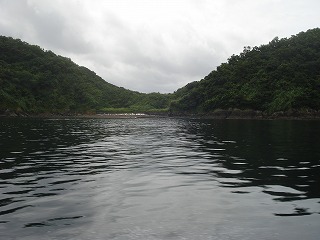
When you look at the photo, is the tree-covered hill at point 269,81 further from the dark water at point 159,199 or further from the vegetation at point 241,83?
the dark water at point 159,199

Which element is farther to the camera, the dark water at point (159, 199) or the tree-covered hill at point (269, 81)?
the tree-covered hill at point (269, 81)

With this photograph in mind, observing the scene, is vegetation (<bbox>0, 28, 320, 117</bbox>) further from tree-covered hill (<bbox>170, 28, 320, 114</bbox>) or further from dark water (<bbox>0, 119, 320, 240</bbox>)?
dark water (<bbox>0, 119, 320, 240</bbox>)

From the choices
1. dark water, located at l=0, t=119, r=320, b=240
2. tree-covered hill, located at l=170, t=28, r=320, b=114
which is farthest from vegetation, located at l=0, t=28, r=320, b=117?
dark water, located at l=0, t=119, r=320, b=240

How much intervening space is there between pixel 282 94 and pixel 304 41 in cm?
3850

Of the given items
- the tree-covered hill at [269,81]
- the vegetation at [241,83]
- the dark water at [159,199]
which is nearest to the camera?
the dark water at [159,199]

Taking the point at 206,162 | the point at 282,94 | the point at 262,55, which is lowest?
the point at 206,162

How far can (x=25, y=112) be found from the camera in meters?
158

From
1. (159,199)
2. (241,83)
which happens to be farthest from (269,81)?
(159,199)

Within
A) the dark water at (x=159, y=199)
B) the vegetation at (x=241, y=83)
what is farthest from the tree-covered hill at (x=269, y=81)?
the dark water at (x=159, y=199)

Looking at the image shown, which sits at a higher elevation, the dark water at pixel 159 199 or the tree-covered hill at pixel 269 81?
the tree-covered hill at pixel 269 81

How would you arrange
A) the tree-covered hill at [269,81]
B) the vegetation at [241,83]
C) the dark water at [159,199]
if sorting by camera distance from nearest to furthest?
the dark water at [159,199] → the tree-covered hill at [269,81] → the vegetation at [241,83]

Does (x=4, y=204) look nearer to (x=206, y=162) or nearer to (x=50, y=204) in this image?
(x=50, y=204)

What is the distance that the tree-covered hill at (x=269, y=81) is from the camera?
423 feet

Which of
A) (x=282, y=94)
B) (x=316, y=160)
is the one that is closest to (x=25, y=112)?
(x=282, y=94)
